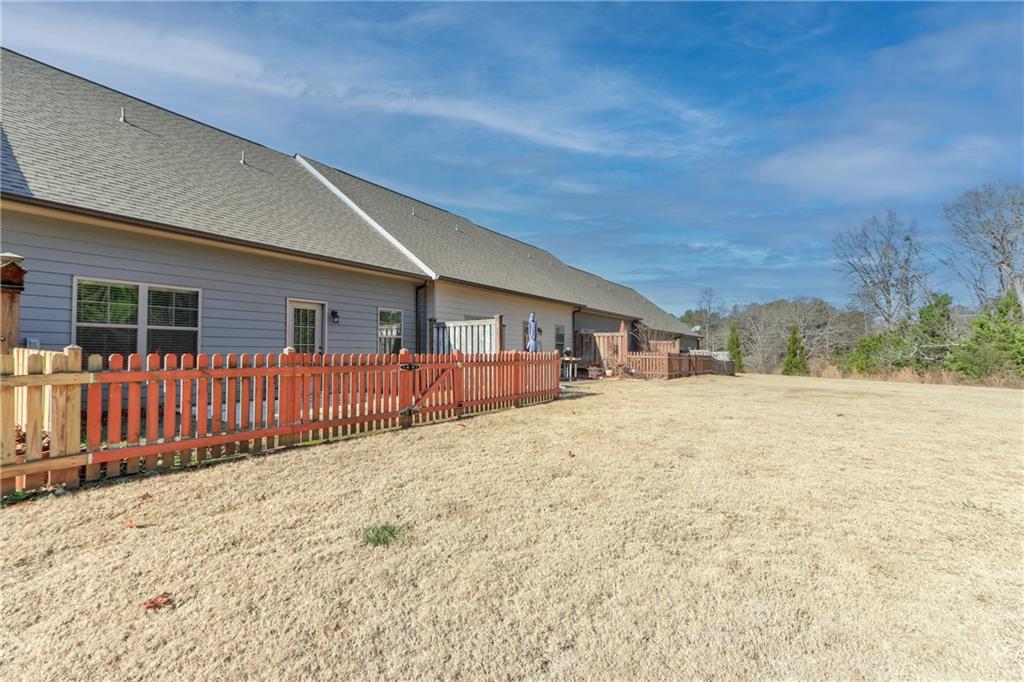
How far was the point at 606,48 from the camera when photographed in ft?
38.8

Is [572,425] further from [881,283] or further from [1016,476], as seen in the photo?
[881,283]

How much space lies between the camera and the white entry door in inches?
403

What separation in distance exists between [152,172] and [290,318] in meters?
3.67

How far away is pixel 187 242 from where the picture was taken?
843cm

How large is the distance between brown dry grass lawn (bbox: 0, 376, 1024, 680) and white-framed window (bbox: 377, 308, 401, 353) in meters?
7.03

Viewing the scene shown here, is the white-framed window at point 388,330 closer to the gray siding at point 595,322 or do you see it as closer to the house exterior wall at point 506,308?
the house exterior wall at point 506,308

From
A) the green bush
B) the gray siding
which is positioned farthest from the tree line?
the gray siding

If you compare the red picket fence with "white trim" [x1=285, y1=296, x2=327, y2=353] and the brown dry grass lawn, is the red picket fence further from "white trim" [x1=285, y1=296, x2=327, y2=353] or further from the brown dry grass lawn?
"white trim" [x1=285, y1=296, x2=327, y2=353]

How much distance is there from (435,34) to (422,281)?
235 inches

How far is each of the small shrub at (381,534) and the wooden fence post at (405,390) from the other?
12.9 ft

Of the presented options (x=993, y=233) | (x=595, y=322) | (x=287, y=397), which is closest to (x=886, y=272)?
(x=993, y=233)

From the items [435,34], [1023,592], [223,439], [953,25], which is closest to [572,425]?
[223,439]

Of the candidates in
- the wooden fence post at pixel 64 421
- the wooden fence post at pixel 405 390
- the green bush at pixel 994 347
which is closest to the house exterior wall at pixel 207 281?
the wooden fence post at pixel 64 421

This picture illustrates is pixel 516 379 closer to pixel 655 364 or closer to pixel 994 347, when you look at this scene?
pixel 655 364
